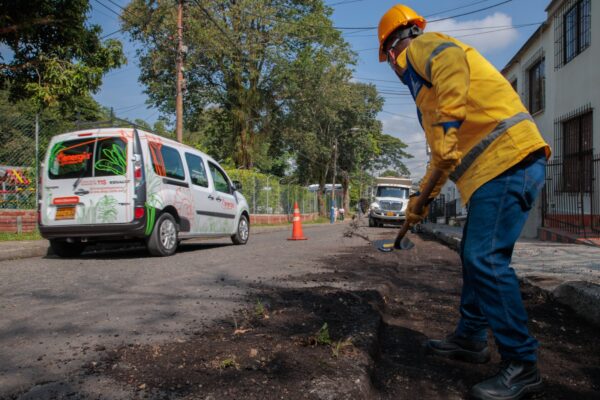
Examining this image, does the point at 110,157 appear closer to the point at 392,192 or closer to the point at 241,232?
the point at 241,232

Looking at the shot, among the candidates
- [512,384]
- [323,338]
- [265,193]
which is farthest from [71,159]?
[265,193]

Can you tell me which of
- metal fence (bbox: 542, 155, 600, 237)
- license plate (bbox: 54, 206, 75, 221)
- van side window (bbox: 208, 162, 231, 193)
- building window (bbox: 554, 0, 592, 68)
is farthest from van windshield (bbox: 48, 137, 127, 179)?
building window (bbox: 554, 0, 592, 68)

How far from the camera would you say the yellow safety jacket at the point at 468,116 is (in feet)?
7.16

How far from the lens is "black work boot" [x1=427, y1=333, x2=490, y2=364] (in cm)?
269

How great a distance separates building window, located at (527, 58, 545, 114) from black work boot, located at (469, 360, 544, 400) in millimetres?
13428

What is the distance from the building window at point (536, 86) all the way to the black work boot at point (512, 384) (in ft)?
44.1

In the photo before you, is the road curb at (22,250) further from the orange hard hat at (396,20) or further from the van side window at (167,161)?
the orange hard hat at (396,20)

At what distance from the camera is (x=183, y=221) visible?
8.15 metres

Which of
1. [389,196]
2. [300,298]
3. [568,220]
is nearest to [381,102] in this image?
[389,196]

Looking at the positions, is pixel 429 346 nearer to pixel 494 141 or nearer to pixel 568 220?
pixel 494 141

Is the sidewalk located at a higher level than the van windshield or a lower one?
lower

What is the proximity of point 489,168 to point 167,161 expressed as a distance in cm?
641

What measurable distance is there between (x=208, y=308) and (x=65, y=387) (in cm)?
164

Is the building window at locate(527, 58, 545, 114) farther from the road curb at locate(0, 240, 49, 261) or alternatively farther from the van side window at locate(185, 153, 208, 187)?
the road curb at locate(0, 240, 49, 261)
